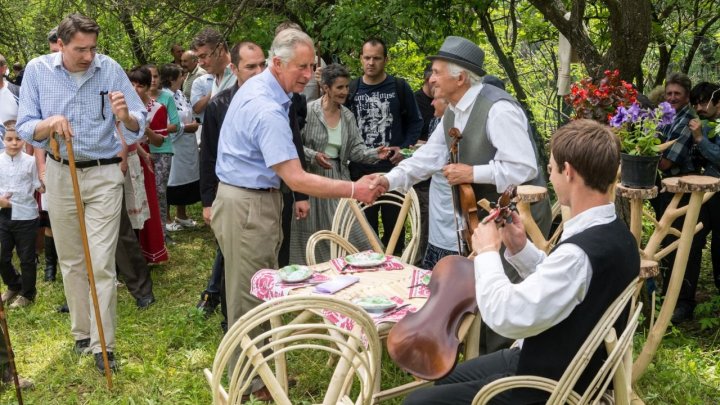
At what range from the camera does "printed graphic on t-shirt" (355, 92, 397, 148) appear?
6219 mm

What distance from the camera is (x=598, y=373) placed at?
7.89 feet

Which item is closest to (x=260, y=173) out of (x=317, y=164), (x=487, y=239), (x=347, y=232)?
(x=347, y=232)

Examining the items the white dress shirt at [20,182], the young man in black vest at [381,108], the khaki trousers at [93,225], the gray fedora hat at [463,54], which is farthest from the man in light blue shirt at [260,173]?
the white dress shirt at [20,182]

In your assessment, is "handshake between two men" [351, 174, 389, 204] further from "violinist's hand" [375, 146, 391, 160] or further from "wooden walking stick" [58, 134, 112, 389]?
"violinist's hand" [375, 146, 391, 160]

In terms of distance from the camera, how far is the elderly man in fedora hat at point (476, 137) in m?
3.73

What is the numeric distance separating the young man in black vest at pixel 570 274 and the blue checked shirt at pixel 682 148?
9.92ft

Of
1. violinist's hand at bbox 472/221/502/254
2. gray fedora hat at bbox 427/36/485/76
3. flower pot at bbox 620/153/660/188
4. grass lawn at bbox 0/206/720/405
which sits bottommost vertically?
grass lawn at bbox 0/206/720/405

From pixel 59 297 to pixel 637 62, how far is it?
15.4 feet

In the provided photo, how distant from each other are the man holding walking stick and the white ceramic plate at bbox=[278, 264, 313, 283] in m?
1.36

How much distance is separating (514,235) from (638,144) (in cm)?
146

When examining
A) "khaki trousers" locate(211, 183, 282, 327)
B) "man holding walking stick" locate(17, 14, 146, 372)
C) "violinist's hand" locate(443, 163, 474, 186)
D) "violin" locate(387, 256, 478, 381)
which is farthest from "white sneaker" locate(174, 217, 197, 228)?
"violin" locate(387, 256, 478, 381)

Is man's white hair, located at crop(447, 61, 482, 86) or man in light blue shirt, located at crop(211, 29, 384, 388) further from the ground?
man's white hair, located at crop(447, 61, 482, 86)

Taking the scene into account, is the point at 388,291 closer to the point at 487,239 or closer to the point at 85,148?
the point at 487,239

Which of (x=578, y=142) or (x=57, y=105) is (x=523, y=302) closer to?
(x=578, y=142)
